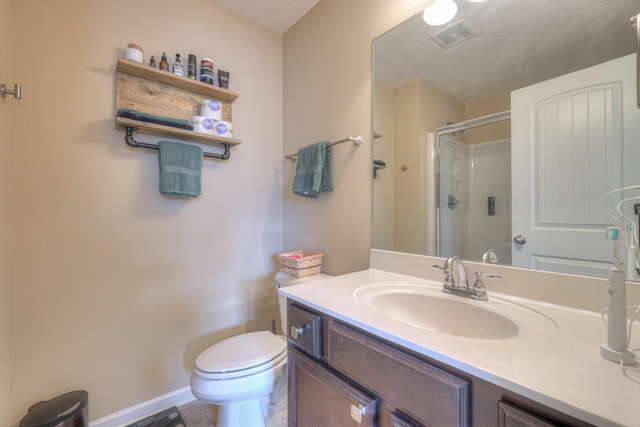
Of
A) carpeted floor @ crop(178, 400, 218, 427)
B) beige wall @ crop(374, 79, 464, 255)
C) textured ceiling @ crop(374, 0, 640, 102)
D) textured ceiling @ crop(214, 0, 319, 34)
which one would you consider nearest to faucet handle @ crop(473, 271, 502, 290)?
Answer: beige wall @ crop(374, 79, 464, 255)

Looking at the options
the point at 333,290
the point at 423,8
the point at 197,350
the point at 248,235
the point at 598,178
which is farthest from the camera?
the point at 248,235

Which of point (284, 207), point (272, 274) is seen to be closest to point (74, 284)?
point (272, 274)

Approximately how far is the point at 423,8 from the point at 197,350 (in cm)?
217

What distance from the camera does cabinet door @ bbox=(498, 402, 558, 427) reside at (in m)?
0.41

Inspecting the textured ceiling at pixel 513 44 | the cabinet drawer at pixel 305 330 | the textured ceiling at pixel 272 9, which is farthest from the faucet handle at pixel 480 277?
the textured ceiling at pixel 272 9

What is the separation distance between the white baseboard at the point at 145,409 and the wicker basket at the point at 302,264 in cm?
94

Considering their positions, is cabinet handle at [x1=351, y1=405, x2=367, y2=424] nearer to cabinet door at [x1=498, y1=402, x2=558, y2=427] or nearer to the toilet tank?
cabinet door at [x1=498, y1=402, x2=558, y2=427]

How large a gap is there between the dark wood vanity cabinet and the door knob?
1.96 ft

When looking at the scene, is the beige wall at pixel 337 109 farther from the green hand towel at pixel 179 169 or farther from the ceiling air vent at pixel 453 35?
the green hand towel at pixel 179 169

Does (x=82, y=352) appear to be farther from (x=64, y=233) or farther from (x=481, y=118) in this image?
(x=481, y=118)

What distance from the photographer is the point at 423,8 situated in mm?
1131

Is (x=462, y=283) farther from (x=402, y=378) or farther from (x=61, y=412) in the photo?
(x=61, y=412)

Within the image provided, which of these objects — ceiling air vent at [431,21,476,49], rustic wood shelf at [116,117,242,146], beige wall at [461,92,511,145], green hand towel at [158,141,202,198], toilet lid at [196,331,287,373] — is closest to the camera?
beige wall at [461,92,511,145]

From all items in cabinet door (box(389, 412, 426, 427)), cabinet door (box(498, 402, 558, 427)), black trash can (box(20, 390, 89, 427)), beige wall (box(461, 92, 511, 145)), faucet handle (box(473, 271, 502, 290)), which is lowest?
black trash can (box(20, 390, 89, 427))
